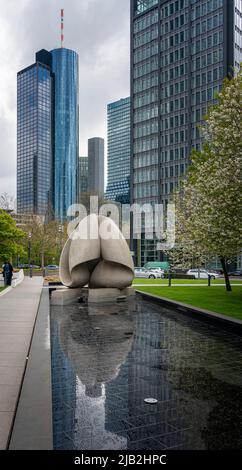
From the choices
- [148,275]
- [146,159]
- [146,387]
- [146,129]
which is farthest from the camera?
[146,129]

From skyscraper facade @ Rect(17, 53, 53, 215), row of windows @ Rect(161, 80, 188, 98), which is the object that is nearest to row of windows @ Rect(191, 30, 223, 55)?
row of windows @ Rect(161, 80, 188, 98)

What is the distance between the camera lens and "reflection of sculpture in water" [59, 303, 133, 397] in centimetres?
731

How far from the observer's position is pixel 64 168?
192 metres

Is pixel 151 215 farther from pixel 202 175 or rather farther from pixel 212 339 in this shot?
pixel 212 339

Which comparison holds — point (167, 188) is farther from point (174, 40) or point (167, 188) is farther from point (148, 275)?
point (148, 275)

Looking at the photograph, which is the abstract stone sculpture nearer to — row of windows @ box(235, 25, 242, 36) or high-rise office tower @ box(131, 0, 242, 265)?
high-rise office tower @ box(131, 0, 242, 265)

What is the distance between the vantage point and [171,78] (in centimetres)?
8169

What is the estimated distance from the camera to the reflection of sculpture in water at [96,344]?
24.0 feet

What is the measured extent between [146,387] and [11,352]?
133 inches

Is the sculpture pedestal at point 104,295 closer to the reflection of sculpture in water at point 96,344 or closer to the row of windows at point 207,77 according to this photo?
the reflection of sculpture in water at point 96,344

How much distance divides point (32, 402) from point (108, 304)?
12.9 metres

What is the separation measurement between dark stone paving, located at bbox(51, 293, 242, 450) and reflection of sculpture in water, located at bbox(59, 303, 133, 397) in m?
0.02

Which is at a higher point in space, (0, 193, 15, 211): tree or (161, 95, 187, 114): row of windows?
(161, 95, 187, 114): row of windows

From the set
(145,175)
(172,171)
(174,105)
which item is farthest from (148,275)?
(174,105)
